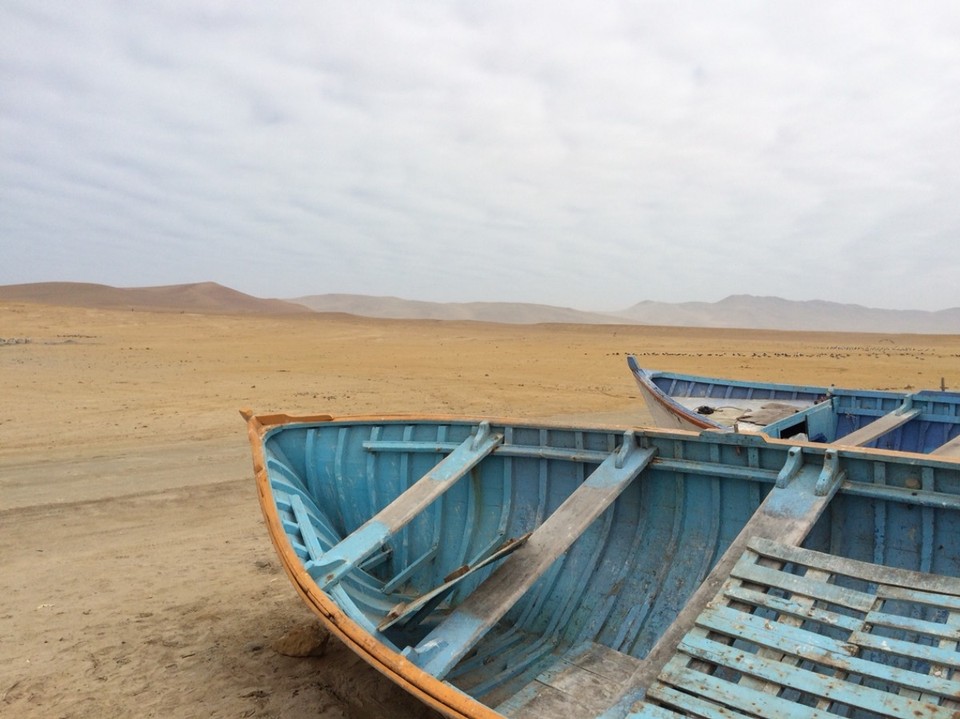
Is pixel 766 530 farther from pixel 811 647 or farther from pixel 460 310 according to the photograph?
pixel 460 310

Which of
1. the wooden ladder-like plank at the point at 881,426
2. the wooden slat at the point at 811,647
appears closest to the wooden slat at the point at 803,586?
the wooden slat at the point at 811,647

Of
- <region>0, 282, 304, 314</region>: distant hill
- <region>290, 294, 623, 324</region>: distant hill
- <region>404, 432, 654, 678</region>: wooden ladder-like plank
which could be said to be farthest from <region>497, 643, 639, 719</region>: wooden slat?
<region>290, 294, 623, 324</region>: distant hill

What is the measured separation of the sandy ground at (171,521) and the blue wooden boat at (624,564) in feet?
2.58

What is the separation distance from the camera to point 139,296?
4186 inches

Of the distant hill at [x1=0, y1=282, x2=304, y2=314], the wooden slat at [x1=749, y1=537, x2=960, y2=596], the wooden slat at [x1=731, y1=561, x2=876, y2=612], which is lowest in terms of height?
the wooden slat at [x1=731, y1=561, x2=876, y2=612]

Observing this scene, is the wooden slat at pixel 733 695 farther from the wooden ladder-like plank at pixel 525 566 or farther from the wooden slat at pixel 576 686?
the wooden ladder-like plank at pixel 525 566

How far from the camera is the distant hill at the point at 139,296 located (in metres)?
90.7

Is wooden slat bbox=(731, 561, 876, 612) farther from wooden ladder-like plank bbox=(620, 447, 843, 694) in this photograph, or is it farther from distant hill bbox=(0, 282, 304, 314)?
distant hill bbox=(0, 282, 304, 314)

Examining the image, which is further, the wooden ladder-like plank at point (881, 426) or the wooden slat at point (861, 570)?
the wooden ladder-like plank at point (881, 426)

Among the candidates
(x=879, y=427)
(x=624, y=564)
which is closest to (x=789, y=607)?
(x=624, y=564)

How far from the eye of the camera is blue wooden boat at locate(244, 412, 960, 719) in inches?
111

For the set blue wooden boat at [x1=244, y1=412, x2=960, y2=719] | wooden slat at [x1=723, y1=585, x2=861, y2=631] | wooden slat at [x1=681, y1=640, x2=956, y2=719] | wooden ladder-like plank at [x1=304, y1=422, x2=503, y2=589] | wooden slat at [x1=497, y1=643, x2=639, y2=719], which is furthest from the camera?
wooden ladder-like plank at [x1=304, y1=422, x2=503, y2=589]

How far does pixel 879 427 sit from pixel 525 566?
5268 millimetres

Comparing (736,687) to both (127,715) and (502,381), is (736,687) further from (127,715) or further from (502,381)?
(502,381)
